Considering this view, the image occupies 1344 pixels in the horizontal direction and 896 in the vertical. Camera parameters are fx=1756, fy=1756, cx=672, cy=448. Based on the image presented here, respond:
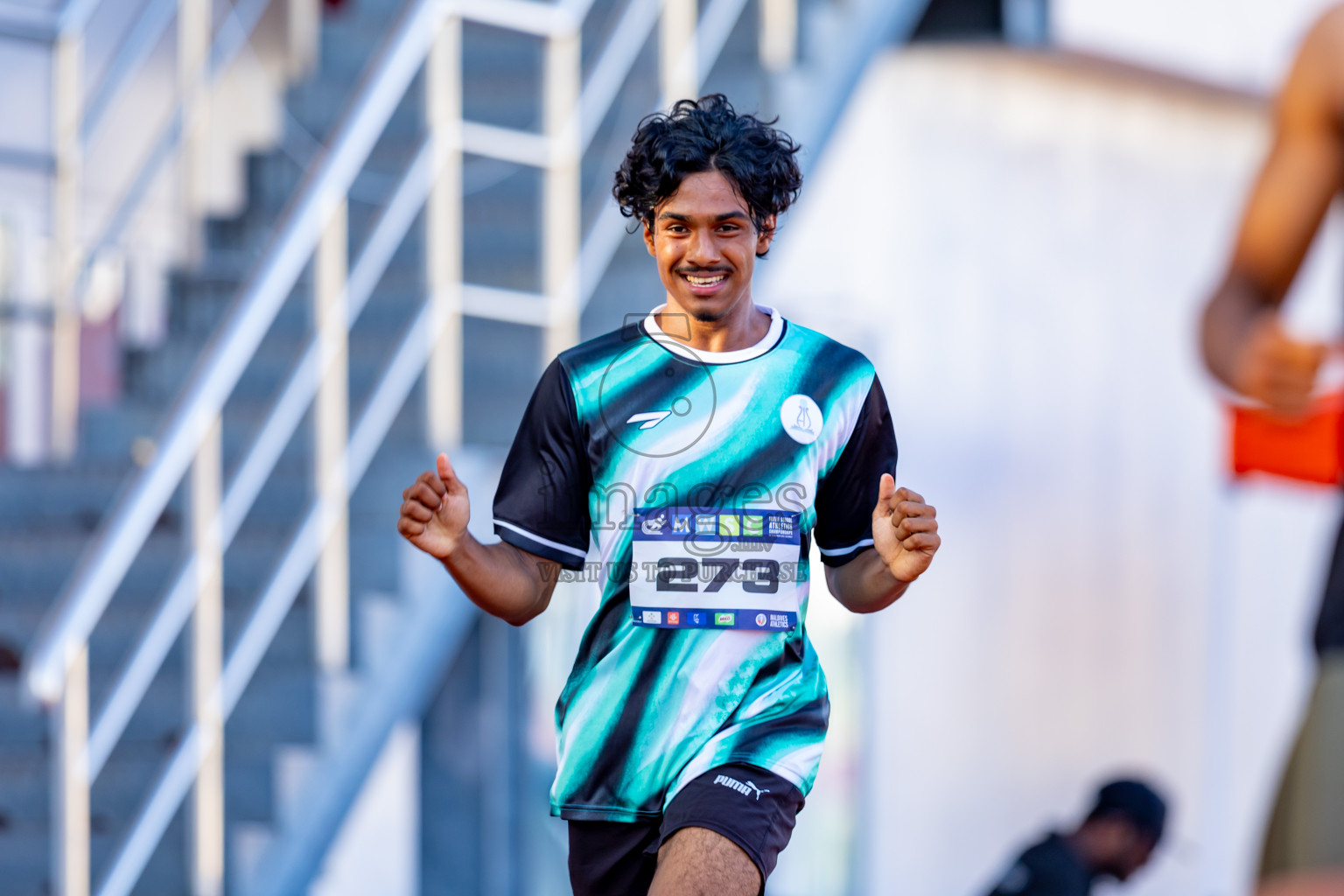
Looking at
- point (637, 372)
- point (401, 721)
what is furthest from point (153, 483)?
point (637, 372)

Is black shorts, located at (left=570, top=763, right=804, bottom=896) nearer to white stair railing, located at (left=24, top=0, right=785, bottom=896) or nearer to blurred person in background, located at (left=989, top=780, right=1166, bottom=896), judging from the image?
white stair railing, located at (left=24, top=0, right=785, bottom=896)

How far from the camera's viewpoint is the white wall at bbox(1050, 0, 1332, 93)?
19.5 ft

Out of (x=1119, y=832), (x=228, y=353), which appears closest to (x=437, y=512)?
(x=228, y=353)

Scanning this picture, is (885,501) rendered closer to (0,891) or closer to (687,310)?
(687,310)

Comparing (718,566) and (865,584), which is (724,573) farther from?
(865,584)

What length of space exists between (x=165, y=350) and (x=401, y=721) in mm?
1678

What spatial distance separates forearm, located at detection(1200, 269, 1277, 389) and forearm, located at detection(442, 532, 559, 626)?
90 cm

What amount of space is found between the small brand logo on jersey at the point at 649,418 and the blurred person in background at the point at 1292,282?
751 millimetres

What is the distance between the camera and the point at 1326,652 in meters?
1.59

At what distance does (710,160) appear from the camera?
2.08 metres

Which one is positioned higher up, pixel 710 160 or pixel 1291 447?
pixel 710 160

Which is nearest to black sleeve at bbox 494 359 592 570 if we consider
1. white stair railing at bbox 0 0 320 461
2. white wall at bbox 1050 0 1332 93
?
white stair railing at bbox 0 0 320 461

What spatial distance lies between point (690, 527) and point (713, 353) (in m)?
0.22

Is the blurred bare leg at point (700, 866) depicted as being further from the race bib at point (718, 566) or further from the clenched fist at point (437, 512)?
the clenched fist at point (437, 512)
